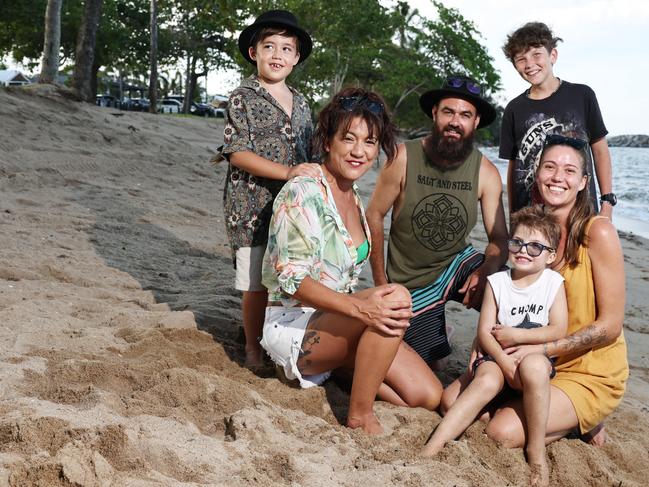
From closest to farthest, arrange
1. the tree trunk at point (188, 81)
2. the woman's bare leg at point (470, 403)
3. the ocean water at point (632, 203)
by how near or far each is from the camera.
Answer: the woman's bare leg at point (470, 403), the ocean water at point (632, 203), the tree trunk at point (188, 81)

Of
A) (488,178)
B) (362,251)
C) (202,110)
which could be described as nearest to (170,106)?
(202,110)

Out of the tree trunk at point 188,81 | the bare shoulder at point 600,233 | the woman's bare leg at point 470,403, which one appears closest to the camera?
the woman's bare leg at point 470,403

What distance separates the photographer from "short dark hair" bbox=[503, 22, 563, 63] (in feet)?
12.7

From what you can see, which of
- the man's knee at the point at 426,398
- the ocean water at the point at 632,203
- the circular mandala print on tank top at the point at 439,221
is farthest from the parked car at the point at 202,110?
the man's knee at the point at 426,398

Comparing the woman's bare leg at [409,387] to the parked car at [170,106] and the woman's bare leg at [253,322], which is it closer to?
the woman's bare leg at [253,322]

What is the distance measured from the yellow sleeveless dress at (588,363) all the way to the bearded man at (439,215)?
0.66 m

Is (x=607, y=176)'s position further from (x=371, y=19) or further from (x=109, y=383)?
(x=371, y=19)

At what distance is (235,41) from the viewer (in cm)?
3225

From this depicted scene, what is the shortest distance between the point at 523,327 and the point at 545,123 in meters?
1.28

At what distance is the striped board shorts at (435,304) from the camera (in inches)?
153

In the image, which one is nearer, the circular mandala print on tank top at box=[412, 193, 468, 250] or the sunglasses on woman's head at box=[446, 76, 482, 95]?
the sunglasses on woman's head at box=[446, 76, 482, 95]

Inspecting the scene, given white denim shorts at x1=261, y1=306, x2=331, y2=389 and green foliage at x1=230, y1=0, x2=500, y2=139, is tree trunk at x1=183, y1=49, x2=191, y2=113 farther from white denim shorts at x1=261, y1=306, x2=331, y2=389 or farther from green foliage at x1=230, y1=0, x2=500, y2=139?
white denim shorts at x1=261, y1=306, x2=331, y2=389

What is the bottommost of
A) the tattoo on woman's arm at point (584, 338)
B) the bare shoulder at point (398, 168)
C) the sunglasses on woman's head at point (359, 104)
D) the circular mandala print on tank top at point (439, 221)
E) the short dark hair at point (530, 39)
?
the tattoo on woman's arm at point (584, 338)

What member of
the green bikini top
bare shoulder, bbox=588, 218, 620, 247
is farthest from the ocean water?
the green bikini top
